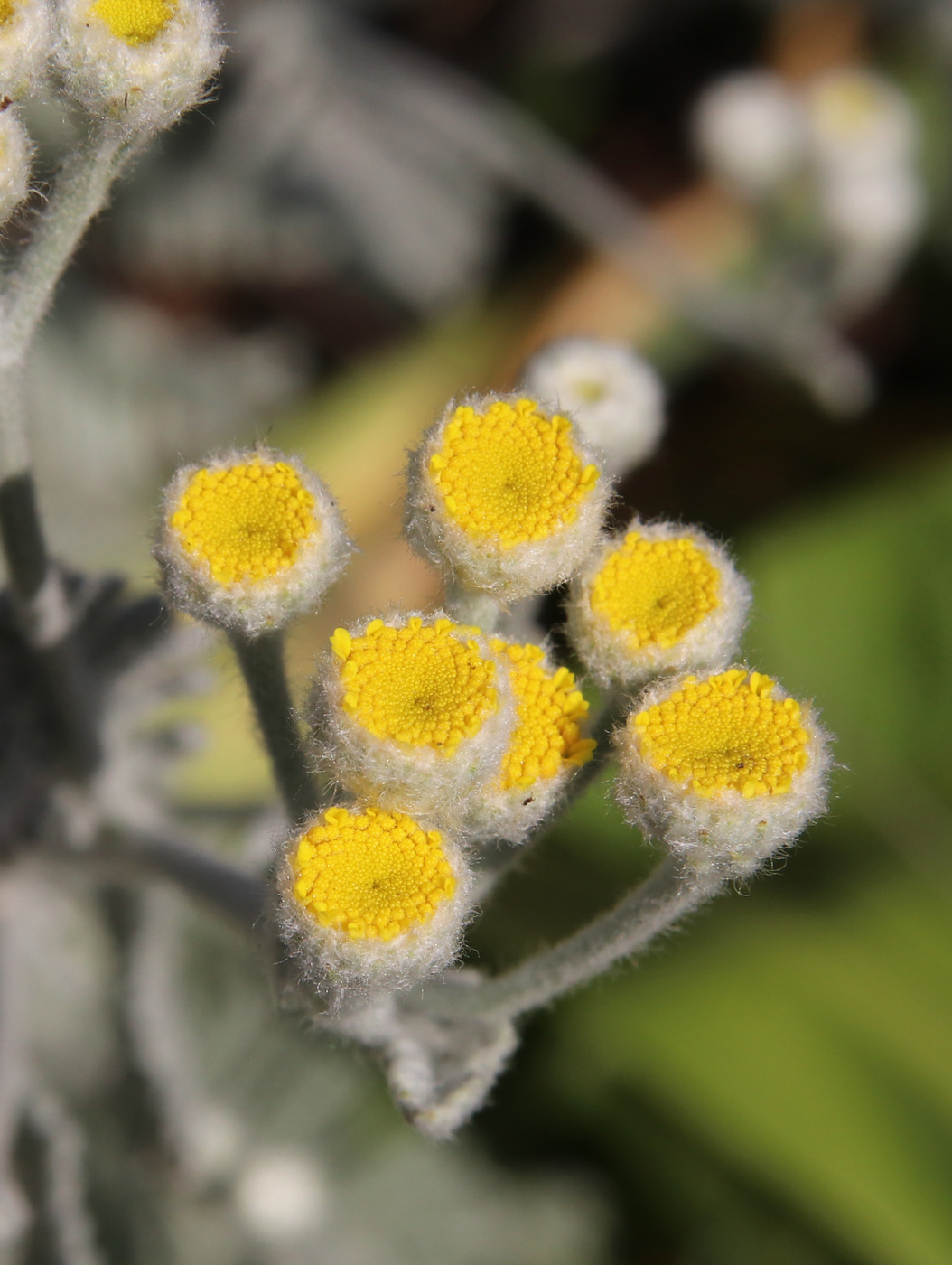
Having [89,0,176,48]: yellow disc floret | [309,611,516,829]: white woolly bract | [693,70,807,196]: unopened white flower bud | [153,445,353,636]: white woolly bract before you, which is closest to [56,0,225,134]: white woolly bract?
[89,0,176,48]: yellow disc floret

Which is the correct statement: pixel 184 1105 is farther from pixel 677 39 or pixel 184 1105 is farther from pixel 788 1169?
pixel 677 39

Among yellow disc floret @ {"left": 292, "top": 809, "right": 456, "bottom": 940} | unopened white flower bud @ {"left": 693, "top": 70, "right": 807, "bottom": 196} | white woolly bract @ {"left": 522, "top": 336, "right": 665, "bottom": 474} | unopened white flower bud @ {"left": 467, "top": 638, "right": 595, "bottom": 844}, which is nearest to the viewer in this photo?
yellow disc floret @ {"left": 292, "top": 809, "right": 456, "bottom": 940}

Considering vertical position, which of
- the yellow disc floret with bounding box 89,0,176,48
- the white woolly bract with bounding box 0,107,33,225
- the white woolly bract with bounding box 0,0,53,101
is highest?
the yellow disc floret with bounding box 89,0,176,48

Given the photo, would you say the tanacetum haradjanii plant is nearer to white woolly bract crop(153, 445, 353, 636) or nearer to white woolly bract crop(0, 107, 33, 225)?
white woolly bract crop(153, 445, 353, 636)

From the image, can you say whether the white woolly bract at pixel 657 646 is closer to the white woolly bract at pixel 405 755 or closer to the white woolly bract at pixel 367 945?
the white woolly bract at pixel 405 755

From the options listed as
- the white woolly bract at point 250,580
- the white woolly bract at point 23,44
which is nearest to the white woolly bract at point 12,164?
the white woolly bract at point 23,44

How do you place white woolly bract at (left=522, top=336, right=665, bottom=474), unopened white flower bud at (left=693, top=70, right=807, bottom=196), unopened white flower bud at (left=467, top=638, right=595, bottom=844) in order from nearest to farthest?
1. unopened white flower bud at (left=467, top=638, right=595, bottom=844)
2. white woolly bract at (left=522, top=336, right=665, bottom=474)
3. unopened white flower bud at (left=693, top=70, right=807, bottom=196)

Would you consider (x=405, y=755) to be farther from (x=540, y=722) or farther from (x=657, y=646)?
(x=657, y=646)
